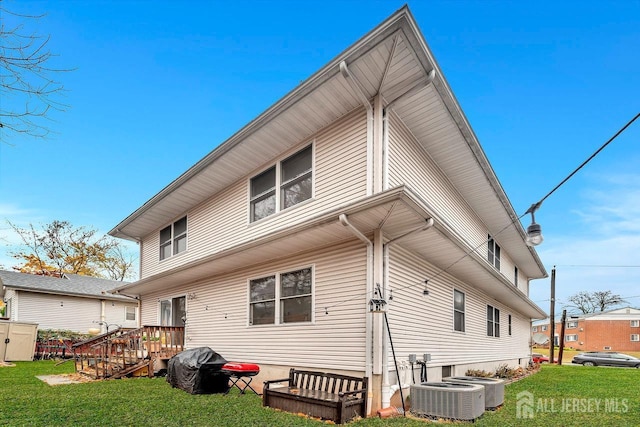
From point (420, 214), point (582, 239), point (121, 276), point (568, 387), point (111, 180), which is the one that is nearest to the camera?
point (420, 214)

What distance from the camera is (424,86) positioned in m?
6.94

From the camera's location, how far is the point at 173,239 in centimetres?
1350

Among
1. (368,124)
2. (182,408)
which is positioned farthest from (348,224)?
(182,408)

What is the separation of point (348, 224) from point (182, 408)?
407cm

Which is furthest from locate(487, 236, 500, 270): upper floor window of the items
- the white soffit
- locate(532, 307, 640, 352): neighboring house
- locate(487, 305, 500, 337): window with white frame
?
locate(532, 307, 640, 352): neighboring house

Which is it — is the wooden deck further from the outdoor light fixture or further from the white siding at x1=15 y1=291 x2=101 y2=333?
the white siding at x1=15 y1=291 x2=101 y2=333

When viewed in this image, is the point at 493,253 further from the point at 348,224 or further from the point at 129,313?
the point at 129,313

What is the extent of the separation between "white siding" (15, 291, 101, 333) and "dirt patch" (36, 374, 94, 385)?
12.1m

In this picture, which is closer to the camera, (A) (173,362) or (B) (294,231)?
(B) (294,231)

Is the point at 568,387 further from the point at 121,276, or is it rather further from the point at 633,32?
the point at 121,276

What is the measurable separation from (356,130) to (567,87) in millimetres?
11868

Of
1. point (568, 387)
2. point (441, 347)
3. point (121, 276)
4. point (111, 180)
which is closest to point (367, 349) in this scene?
point (441, 347)

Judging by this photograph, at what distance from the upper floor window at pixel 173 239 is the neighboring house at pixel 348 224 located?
27 centimetres

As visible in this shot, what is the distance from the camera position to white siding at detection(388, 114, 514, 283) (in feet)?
25.9
